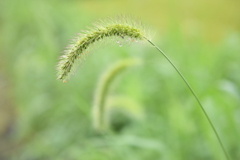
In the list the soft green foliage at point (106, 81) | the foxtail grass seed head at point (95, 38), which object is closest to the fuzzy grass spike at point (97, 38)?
the foxtail grass seed head at point (95, 38)

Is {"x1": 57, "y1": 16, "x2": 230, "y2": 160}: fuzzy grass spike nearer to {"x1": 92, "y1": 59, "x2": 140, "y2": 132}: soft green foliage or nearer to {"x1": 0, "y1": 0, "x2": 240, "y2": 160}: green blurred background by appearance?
{"x1": 0, "y1": 0, "x2": 240, "y2": 160}: green blurred background

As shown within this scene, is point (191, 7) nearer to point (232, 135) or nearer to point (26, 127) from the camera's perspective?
point (26, 127)

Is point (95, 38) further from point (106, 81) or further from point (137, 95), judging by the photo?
point (137, 95)

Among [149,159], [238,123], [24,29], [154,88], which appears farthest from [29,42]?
[238,123]

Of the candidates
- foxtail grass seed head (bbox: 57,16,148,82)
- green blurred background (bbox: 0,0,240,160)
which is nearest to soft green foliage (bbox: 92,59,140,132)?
green blurred background (bbox: 0,0,240,160)

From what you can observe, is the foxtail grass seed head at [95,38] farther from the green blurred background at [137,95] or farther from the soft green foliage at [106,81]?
the soft green foliage at [106,81]

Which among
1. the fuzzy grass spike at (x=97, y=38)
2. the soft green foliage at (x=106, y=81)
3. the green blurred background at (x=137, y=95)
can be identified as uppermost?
the green blurred background at (x=137, y=95)

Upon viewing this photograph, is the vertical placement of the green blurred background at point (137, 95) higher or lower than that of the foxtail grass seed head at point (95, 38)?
higher

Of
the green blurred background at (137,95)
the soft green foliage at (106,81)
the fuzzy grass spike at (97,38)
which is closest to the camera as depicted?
the fuzzy grass spike at (97,38)
